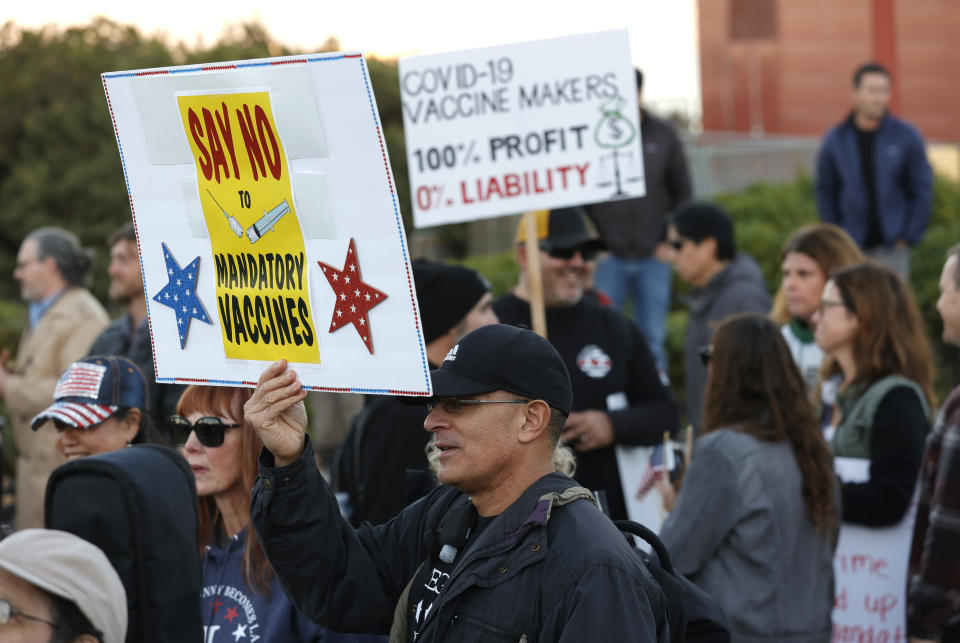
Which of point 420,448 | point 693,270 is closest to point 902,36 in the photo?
point 693,270

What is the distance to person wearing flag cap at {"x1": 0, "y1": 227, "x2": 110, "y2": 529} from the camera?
291 inches

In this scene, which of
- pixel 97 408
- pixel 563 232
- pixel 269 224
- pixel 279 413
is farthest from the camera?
pixel 563 232

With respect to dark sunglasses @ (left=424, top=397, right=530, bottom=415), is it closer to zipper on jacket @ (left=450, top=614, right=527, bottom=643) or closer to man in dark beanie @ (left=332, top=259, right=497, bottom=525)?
zipper on jacket @ (left=450, top=614, right=527, bottom=643)

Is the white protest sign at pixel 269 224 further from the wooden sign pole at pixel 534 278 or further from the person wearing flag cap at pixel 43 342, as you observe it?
the person wearing flag cap at pixel 43 342

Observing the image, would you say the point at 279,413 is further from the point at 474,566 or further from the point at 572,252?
the point at 572,252

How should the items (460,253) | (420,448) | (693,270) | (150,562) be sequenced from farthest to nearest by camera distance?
(460,253)
(693,270)
(420,448)
(150,562)

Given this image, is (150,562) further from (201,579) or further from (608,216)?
(608,216)

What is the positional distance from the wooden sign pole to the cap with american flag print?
6.00 feet

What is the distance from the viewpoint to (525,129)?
6.31m

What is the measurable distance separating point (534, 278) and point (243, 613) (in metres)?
2.46

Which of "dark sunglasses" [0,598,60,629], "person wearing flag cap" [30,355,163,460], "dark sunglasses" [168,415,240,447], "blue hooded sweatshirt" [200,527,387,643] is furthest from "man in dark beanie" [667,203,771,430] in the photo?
"dark sunglasses" [0,598,60,629]

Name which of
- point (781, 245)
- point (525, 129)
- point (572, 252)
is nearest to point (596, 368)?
point (572, 252)

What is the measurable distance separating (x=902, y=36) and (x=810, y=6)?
176 centimetres

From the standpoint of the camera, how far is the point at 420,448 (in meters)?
4.74
